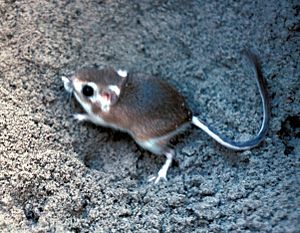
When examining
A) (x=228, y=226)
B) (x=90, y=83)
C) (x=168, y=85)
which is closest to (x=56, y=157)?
(x=90, y=83)

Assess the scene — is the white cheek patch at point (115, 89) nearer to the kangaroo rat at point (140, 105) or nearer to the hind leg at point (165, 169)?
the kangaroo rat at point (140, 105)

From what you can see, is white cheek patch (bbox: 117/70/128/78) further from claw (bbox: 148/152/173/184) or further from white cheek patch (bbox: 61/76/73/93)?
A: claw (bbox: 148/152/173/184)

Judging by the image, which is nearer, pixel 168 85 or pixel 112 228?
pixel 112 228

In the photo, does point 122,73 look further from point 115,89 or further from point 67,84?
point 67,84

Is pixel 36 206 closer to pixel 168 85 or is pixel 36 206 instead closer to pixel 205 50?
pixel 168 85

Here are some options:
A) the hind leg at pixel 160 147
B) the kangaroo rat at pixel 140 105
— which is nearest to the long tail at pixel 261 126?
the kangaroo rat at pixel 140 105

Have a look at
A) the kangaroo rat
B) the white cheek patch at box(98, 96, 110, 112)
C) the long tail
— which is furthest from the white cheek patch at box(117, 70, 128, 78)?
the long tail

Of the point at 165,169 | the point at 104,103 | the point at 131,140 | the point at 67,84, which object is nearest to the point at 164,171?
the point at 165,169
